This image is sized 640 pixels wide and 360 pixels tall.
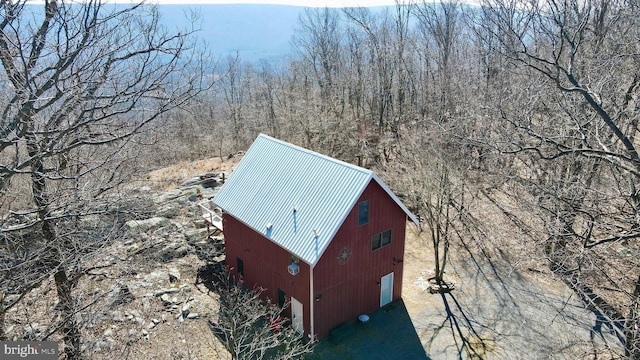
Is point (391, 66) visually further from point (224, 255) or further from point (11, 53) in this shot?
point (11, 53)

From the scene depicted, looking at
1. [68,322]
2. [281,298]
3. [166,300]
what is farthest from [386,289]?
[68,322]

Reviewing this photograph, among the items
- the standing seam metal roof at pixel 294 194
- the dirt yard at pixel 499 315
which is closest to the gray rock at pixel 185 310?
the standing seam metal roof at pixel 294 194

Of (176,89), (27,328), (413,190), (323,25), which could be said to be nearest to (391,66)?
(323,25)

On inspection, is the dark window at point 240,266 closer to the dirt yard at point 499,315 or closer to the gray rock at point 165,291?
the gray rock at point 165,291

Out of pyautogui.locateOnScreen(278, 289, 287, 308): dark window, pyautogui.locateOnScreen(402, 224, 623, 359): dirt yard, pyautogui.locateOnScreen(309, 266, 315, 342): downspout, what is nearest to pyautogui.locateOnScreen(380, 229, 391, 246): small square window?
pyautogui.locateOnScreen(402, 224, 623, 359): dirt yard

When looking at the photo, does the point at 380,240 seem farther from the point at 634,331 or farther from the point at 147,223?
the point at 147,223

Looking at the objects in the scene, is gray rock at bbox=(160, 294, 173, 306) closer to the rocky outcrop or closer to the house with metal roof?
the rocky outcrop
